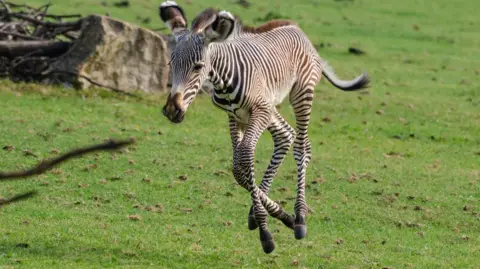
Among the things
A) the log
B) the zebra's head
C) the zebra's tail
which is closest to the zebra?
the zebra's head

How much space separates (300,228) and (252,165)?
85 centimetres

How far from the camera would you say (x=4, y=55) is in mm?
13648

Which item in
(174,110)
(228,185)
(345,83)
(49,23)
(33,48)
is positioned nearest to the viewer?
(174,110)

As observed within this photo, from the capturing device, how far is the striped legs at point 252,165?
7.55m

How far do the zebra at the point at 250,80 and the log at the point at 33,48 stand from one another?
559cm

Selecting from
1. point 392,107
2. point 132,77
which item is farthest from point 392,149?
point 132,77

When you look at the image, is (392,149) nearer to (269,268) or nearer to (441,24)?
(269,268)

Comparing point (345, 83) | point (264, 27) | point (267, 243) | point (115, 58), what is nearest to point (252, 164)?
point (267, 243)

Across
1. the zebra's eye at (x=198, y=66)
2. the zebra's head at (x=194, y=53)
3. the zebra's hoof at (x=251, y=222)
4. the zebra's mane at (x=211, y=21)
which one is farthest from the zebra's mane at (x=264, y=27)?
the zebra's hoof at (x=251, y=222)

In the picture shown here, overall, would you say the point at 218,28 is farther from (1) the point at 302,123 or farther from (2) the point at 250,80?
(1) the point at 302,123

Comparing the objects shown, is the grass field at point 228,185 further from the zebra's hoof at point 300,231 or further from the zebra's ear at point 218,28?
the zebra's ear at point 218,28

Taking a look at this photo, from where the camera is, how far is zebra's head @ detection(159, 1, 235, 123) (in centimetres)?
681

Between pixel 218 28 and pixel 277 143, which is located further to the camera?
pixel 277 143

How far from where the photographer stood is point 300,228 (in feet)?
26.3
